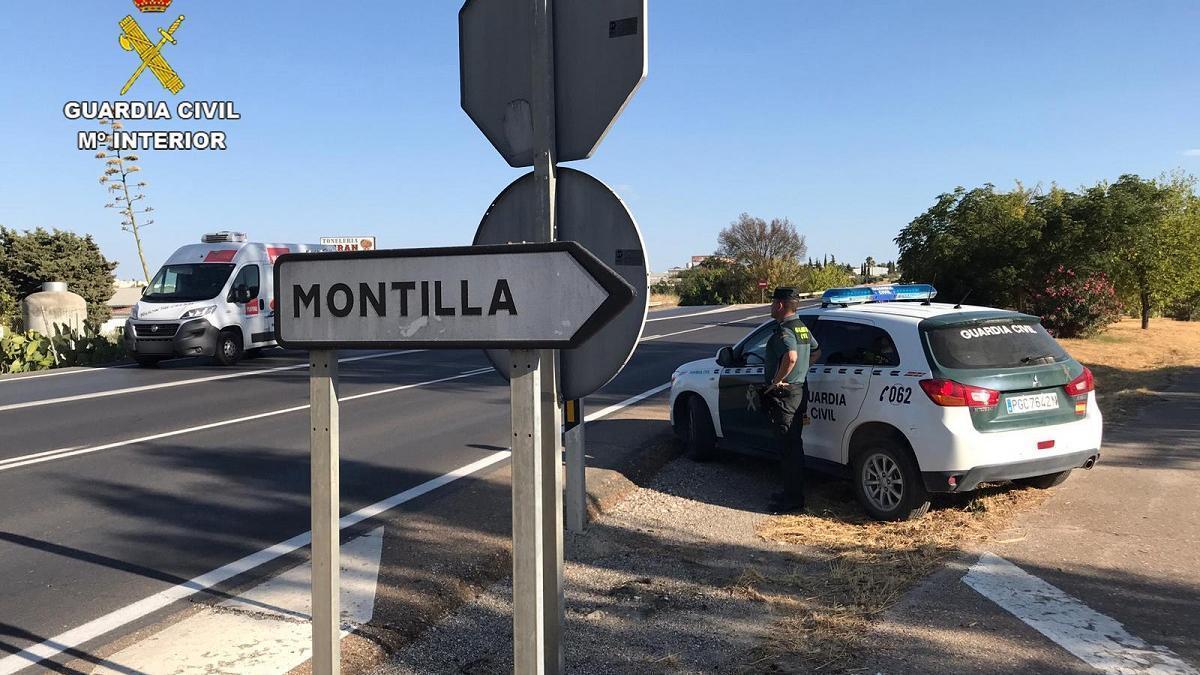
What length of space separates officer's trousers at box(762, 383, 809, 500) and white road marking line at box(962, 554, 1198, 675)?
5.00 feet

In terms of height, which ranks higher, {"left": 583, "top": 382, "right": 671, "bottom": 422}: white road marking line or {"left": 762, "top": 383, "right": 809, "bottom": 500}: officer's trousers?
{"left": 762, "top": 383, "right": 809, "bottom": 500}: officer's trousers

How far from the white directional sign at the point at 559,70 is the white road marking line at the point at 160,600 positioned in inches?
99.5

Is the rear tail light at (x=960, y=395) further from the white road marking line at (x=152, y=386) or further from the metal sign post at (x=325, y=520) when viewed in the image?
the white road marking line at (x=152, y=386)

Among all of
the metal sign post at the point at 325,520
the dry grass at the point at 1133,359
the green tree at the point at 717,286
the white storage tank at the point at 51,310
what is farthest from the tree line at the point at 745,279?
the metal sign post at the point at 325,520

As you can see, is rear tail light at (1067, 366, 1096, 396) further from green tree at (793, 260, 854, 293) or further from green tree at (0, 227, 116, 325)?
green tree at (793, 260, 854, 293)

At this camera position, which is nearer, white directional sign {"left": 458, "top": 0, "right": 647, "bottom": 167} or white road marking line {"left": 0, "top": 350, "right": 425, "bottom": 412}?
white directional sign {"left": 458, "top": 0, "right": 647, "bottom": 167}

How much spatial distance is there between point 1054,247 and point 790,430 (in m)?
17.3

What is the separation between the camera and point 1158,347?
65.5ft

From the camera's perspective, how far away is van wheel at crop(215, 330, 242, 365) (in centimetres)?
1729

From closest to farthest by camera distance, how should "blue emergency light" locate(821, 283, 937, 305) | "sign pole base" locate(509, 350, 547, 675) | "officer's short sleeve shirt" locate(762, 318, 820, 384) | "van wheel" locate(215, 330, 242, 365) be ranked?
"sign pole base" locate(509, 350, 547, 675) → "officer's short sleeve shirt" locate(762, 318, 820, 384) → "blue emergency light" locate(821, 283, 937, 305) → "van wheel" locate(215, 330, 242, 365)

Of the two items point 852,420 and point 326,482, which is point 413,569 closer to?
point 326,482

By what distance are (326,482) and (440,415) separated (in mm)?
8375

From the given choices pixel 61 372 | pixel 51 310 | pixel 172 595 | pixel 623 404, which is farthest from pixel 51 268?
pixel 172 595

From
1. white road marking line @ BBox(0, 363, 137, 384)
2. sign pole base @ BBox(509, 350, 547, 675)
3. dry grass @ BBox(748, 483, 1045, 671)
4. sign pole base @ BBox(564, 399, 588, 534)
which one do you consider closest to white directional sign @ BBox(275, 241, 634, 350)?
sign pole base @ BBox(509, 350, 547, 675)
